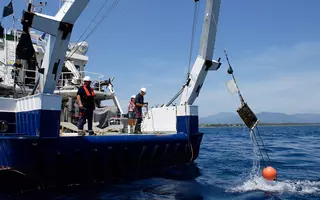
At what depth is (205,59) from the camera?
11.0 meters

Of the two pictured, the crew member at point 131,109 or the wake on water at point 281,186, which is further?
the crew member at point 131,109

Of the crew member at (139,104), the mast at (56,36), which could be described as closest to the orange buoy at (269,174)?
the crew member at (139,104)

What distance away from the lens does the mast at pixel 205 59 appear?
35.1 ft

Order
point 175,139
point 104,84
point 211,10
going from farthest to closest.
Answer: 1. point 104,84
2. point 211,10
3. point 175,139

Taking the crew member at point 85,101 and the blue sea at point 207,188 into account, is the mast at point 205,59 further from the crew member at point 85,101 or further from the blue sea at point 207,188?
the crew member at point 85,101

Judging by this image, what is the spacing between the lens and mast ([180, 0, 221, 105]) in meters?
10.7

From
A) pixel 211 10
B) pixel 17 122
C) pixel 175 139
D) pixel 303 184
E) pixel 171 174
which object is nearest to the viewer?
pixel 303 184

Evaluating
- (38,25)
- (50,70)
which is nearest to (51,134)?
(50,70)

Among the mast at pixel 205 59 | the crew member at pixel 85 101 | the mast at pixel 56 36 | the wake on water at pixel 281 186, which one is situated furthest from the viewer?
the mast at pixel 205 59

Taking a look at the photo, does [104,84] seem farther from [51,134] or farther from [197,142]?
[51,134]

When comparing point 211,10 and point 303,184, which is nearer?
point 303,184

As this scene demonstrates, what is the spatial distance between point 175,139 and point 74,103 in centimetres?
519

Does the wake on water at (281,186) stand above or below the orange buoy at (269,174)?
below

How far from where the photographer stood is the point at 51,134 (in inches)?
276
